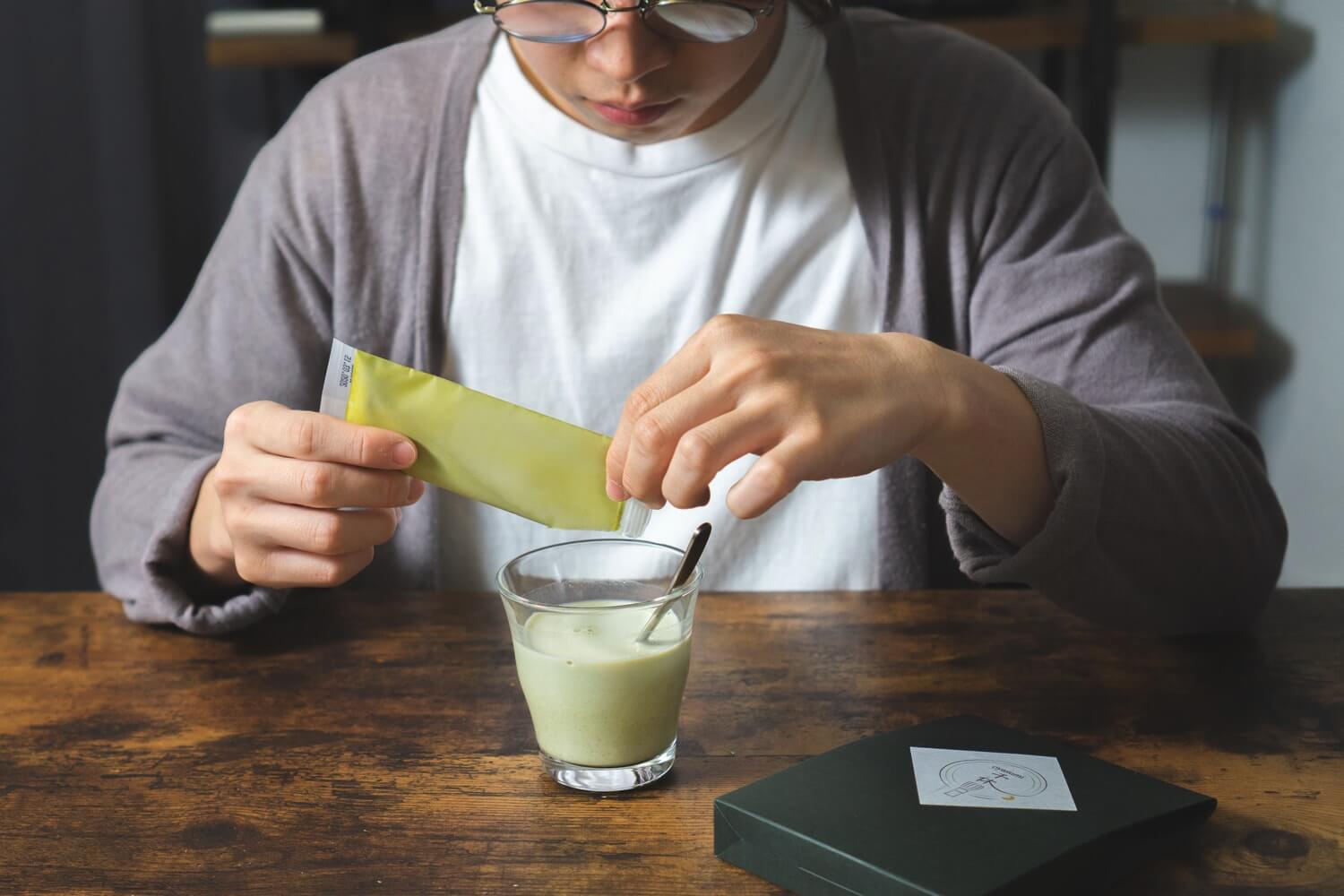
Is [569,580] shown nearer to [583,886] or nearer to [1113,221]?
[583,886]

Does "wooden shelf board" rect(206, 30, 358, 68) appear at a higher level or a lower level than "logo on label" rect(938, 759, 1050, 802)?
higher

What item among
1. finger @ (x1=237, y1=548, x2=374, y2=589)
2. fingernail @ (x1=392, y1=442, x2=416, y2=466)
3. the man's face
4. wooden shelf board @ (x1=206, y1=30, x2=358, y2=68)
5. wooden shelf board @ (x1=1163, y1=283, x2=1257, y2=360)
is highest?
the man's face

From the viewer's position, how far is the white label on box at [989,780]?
72 cm

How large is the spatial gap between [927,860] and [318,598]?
664 millimetres

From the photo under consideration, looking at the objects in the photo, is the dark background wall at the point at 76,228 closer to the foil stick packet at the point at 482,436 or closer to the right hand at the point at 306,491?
the right hand at the point at 306,491

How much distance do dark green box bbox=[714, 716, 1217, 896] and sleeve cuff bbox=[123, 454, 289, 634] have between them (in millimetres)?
492

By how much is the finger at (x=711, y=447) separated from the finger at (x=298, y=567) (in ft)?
0.97

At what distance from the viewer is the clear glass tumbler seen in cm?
78

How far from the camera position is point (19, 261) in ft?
7.08

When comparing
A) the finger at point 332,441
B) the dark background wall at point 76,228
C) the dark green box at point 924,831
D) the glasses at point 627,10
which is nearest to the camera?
the dark green box at point 924,831

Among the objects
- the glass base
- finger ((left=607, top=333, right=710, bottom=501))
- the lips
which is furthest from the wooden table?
the lips

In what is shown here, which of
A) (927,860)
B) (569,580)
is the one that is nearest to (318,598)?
(569,580)

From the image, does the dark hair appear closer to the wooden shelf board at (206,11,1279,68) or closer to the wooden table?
the wooden table

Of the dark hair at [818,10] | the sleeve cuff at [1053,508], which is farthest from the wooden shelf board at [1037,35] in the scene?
the sleeve cuff at [1053,508]
